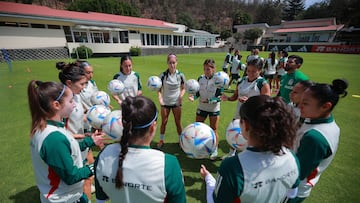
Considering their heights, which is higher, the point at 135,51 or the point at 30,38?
the point at 30,38

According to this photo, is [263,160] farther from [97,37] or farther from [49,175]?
[97,37]

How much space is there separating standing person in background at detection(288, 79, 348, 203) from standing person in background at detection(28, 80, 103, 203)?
86.0 inches

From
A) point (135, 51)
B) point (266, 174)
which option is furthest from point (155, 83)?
point (135, 51)

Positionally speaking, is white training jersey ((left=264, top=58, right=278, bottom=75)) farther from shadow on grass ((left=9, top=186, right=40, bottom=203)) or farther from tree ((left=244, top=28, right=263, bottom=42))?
tree ((left=244, top=28, right=263, bottom=42))

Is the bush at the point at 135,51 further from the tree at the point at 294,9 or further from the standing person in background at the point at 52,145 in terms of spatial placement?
the tree at the point at 294,9

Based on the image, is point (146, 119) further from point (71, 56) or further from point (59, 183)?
point (71, 56)

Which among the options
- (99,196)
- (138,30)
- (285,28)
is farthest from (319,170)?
(285,28)

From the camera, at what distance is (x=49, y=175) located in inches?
72.4

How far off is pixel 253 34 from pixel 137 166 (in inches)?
2643

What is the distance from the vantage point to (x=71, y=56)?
84.0ft

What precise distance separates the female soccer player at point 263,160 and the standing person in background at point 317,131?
1.42ft

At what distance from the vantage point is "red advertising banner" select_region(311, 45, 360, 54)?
36.6 meters

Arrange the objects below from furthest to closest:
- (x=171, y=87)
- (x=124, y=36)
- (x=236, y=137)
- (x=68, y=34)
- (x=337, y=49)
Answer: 1. (x=337, y=49)
2. (x=124, y=36)
3. (x=68, y=34)
4. (x=171, y=87)
5. (x=236, y=137)

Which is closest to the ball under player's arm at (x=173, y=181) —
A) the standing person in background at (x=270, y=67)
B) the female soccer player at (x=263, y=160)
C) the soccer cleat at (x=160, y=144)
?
the female soccer player at (x=263, y=160)
